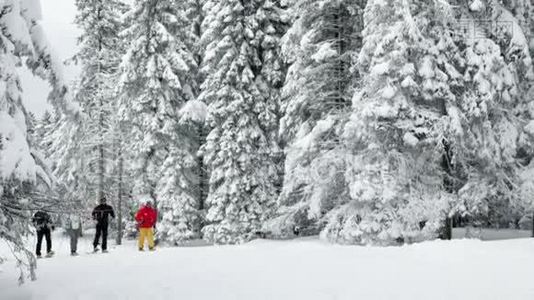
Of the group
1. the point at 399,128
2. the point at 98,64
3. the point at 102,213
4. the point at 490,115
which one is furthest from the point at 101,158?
the point at 490,115

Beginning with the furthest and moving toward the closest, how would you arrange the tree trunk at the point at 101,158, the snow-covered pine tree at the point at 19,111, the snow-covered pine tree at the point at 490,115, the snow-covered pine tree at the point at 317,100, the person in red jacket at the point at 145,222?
the tree trunk at the point at 101,158 < the snow-covered pine tree at the point at 317,100 < the person in red jacket at the point at 145,222 < the snow-covered pine tree at the point at 490,115 < the snow-covered pine tree at the point at 19,111

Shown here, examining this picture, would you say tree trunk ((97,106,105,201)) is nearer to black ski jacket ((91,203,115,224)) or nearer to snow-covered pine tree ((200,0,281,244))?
snow-covered pine tree ((200,0,281,244))

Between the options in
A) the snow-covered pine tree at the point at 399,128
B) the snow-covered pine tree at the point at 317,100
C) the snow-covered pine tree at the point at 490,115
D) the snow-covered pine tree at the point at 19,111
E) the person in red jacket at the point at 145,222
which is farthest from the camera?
the snow-covered pine tree at the point at 317,100

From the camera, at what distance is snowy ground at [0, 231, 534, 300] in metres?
9.80

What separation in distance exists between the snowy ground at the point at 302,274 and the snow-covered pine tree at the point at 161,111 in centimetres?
1116

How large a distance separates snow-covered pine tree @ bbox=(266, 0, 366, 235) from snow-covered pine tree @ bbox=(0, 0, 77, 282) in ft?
36.4

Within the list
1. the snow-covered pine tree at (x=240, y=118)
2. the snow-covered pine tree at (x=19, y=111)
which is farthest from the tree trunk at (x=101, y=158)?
the snow-covered pine tree at (x=19, y=111)

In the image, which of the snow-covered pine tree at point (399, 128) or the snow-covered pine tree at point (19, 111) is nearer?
the snow-covered pine tree at point (19, 111)

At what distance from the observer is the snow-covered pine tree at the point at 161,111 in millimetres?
26625

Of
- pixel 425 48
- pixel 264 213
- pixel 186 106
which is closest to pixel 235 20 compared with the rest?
pixel 186 106

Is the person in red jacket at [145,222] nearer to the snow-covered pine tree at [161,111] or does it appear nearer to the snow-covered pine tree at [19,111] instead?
the snow-covered pine tree at [161,111]

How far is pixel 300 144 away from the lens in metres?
19.6

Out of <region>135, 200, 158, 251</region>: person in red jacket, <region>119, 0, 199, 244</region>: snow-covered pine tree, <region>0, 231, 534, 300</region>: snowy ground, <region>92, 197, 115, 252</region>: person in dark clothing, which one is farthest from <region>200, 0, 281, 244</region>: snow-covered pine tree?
<region>0, 231, 534, 300</region>: snowy ground

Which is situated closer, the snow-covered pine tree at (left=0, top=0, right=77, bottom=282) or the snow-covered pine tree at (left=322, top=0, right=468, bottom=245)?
the snow-covered pine tree at (left=0, top=0, right=77, bottom=282)
